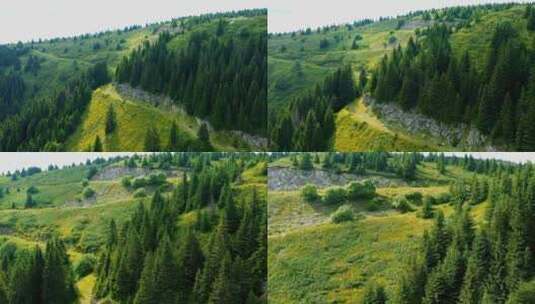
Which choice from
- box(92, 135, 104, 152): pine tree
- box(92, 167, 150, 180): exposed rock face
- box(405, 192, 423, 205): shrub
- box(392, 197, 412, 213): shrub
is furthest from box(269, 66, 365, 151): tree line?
box(92, 135, 104, 152): pine tree

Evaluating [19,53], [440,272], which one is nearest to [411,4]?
[440,272]

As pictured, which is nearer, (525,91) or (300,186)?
(525,91)

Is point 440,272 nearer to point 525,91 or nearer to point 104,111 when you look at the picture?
point 525,91

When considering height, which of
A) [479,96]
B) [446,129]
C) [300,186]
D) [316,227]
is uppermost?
[479,96]

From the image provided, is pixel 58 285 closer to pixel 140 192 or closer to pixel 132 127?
pixel 140 192

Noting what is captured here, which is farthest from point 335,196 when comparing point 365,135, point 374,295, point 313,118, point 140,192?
point 140,192

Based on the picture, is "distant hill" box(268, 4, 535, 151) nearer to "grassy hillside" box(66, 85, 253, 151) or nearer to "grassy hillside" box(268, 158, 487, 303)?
"grassy hillside" box(268, 158, 487, 303)
